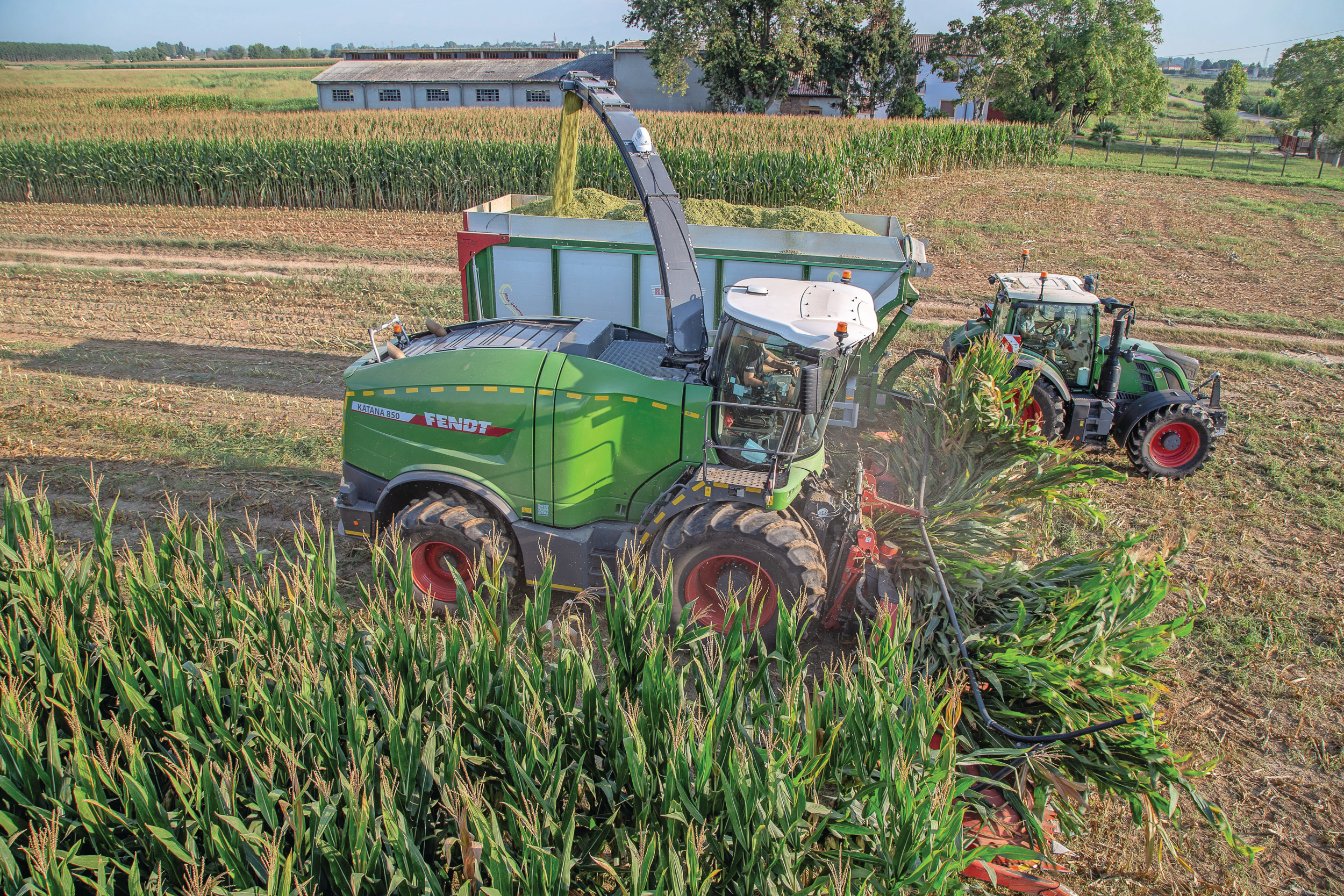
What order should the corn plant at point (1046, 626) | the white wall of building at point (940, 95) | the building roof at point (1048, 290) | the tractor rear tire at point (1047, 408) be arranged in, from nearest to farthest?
the corn plant at point (1046, 626), the tractor rear tire at point (1047, 408), the building roof at point (1048, 290), the white wall of building at point (940, 95)

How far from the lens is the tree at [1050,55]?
3734cm

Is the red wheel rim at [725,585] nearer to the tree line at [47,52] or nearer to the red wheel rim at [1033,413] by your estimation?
the red wheel rim at [1033,413]

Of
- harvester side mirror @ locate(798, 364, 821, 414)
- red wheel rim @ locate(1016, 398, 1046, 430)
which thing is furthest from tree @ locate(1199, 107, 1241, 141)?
harvester side mirror @ locate(798, 364, 821, 414)

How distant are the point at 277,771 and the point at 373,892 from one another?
0.87m

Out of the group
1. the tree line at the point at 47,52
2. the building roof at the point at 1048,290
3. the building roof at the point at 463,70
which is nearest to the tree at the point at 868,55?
the building roof at the point at 463,70

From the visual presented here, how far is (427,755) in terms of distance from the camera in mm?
3455

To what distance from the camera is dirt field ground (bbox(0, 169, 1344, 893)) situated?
539cm

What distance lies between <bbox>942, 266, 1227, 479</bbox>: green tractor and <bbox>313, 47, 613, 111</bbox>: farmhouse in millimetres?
37952

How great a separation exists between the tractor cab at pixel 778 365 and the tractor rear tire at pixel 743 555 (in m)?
0.46

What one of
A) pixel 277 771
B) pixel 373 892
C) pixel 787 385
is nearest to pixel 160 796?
pixel 277 771

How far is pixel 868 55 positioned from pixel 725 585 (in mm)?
37867

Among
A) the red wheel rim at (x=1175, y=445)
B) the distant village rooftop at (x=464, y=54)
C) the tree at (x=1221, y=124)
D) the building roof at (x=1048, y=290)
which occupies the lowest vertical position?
the red wheel rim at (x=1175, y=445)

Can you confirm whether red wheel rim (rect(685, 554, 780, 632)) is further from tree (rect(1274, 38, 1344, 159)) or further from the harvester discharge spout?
tree (rect(1274, 38, 1344, 159))

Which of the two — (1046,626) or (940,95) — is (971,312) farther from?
(940,95)
